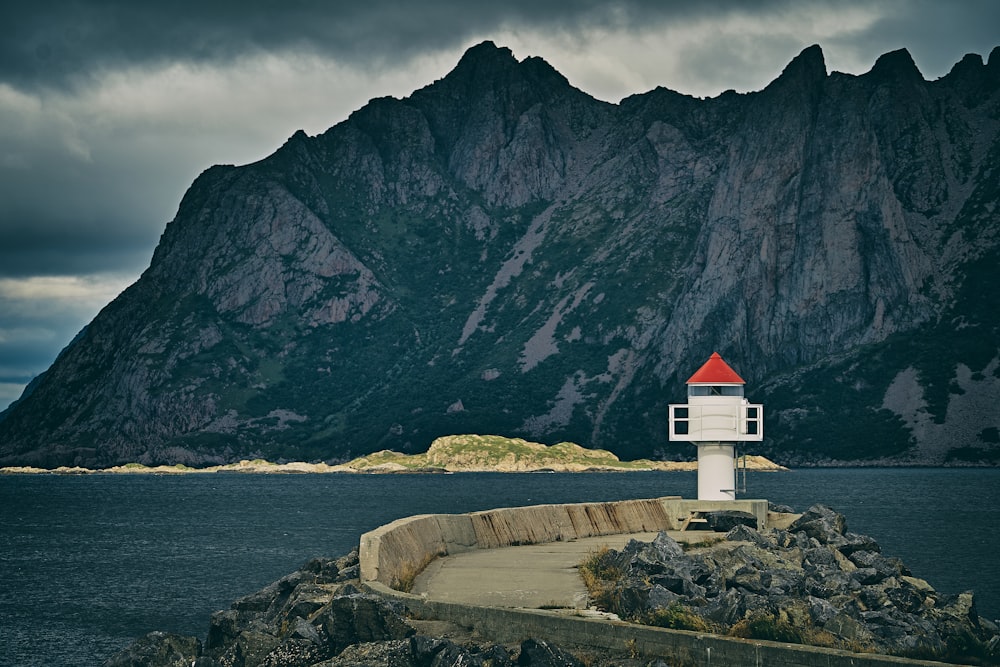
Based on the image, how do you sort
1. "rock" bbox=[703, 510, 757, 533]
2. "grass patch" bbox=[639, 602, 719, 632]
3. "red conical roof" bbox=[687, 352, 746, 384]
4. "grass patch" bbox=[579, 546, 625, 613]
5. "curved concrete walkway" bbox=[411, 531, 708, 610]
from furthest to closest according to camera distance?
"red conical roof" bbox=[687, 352, 746, 384]
"rock" bbox=[703, 510, 757, 533]
"curved concrete walkway" bbox=[411, 531, 708, 610]
"grass patch" bbox=[579, 546, 625, 613]
"grass patch" bbox=[639, 602, 719, 632]

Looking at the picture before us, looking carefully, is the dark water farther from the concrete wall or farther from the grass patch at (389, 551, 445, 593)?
the grass patch at (389, 551, 445, 593)

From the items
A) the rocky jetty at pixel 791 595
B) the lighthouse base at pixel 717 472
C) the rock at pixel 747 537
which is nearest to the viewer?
the rocky jetty at pixel 791 595

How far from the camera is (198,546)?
77.6 metres

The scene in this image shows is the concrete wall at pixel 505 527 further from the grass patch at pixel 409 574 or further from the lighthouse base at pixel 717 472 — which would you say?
the lighthouse base at pixel 717 472

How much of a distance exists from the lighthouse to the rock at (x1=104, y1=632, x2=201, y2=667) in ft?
61.0

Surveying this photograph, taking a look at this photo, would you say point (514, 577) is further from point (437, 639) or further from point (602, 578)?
point (437, 639)

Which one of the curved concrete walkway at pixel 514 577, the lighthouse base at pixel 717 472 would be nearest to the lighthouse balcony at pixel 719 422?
the lighthouse base at pixel 717 472

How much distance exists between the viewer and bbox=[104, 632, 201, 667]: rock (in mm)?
25000

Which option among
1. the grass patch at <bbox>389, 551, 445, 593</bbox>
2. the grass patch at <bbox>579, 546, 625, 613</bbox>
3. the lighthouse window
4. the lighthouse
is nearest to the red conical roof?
the lighthouse

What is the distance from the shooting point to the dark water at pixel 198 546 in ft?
148

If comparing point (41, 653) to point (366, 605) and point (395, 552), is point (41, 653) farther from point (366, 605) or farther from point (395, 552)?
point (366, 605)

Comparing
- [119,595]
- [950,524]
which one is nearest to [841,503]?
[950,524]

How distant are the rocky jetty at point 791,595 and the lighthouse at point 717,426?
3.69 m

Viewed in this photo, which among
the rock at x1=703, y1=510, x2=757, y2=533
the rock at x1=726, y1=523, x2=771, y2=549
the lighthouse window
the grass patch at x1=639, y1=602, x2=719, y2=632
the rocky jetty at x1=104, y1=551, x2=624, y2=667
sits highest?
the lighthouse window
